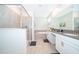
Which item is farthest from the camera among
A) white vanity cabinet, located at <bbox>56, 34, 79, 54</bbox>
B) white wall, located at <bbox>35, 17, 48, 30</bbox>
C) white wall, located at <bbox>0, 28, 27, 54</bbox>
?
white wall, located at <bbox>35, 17, 48, 30</bbox>

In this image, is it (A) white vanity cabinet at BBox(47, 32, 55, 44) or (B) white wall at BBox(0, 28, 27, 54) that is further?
(A) white vanity cabinet at BBox(47, 32, 55, 44)

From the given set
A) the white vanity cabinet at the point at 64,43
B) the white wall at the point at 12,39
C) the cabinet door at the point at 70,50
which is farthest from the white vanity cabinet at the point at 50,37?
the white wall at the point at 12,39

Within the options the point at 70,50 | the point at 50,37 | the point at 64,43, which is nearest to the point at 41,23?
the point at 50,37

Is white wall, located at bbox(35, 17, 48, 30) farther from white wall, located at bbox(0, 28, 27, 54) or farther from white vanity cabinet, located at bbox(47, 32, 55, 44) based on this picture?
white wall, located at bbox(0, 28, 27, 54)

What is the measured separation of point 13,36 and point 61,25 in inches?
39.7

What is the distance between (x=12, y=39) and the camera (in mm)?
1839

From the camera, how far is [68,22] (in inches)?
78.2

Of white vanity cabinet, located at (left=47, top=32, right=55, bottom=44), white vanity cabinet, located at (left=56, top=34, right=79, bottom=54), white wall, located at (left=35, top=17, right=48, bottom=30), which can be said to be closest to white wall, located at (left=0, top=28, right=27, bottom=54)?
white wall, located at (left=35, top=17, right=48, bottom=30)

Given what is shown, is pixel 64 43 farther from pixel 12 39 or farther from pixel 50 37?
pixel 12 39

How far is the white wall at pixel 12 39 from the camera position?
1809 mm

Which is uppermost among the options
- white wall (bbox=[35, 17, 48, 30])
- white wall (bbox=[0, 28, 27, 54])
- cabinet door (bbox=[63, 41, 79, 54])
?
white wall (bbox=[35, 17, 48, 30])

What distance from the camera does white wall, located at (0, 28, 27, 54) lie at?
1809 mm

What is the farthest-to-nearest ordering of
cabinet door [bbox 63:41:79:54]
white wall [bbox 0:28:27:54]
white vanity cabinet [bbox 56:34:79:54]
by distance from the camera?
1. white wall [bbox 0:28:27:54]
2. white vanity cabinet [bbox 56:34:79:54]
3. cabinet door [bbox 63:41:79:54]

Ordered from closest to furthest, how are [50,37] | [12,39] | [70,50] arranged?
[70,50]
[12,39]
[50,37]
